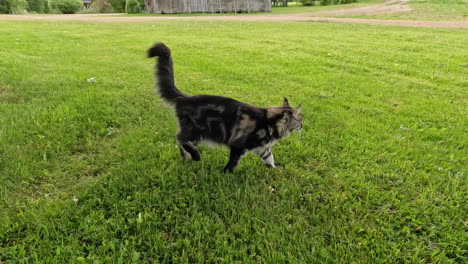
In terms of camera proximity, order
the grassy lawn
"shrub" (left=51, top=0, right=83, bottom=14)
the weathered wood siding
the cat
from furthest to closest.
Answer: "shrub" (left=51, top=0, right=83, bottom=14) < the weathered wood siding < the cat < the grassy lawn

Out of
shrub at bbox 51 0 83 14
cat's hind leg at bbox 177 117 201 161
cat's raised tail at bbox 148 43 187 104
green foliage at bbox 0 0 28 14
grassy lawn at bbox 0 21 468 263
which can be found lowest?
grassy lawn at bbox 0 21 468 263

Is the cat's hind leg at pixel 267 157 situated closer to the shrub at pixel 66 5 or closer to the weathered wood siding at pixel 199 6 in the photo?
the weathered wood siding at pixel 199 6

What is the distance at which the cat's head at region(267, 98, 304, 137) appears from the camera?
3.38 m

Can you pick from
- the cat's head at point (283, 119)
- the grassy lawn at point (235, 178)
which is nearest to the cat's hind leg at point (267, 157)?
the grassy lawn at point (235, 178)

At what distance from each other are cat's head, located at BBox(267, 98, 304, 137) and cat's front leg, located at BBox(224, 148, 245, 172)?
511 mm

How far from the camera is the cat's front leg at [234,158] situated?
3.40 meters

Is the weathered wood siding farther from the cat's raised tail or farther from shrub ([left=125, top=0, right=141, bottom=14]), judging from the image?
the cat's raised tail

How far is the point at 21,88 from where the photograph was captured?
20.2 ft

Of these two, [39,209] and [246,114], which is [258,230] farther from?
[39,209]

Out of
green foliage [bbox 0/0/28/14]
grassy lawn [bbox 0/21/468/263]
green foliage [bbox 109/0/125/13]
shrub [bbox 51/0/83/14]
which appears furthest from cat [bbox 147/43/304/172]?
shrub [bbox 51/0/83/14]

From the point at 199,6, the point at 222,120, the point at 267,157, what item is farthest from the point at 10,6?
the point at 267,157

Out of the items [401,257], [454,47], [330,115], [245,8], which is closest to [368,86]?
[330,115]

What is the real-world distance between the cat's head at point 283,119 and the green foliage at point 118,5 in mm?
→ 41269

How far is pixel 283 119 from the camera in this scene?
11.3 ft
